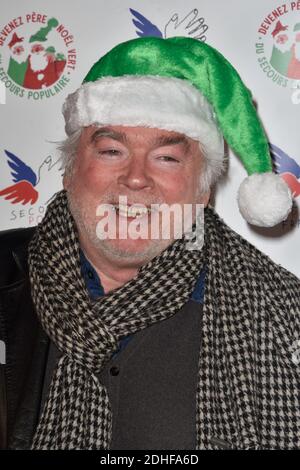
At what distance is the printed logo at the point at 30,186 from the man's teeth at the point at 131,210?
22.4 inches

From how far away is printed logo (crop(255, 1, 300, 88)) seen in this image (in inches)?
84.7

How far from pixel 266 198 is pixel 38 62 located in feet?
3.03

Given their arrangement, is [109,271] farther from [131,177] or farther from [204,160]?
[204,160]

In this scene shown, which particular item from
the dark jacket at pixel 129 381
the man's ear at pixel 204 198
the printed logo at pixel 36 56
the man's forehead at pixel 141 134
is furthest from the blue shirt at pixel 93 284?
the printed logo at pixel 36 56

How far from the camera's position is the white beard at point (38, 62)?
2.27 meters

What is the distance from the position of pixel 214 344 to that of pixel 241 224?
0.56 m

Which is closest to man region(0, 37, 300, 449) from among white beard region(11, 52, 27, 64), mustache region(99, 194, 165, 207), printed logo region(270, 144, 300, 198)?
mustache region(99, 194, 165, 207)

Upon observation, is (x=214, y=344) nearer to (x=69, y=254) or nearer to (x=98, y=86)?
(x=69, y=254)

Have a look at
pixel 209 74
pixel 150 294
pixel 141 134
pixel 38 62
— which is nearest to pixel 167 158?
pixel 141 134

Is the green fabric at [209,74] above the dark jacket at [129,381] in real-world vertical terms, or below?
above

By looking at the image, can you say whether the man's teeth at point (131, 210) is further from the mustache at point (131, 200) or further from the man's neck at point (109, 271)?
the man's neck at point (109, 271)

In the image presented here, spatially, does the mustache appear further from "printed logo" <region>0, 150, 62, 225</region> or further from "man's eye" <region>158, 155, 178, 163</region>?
"printed logo" <region>0, 150, 62, 225</region>

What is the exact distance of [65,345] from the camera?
174cm
